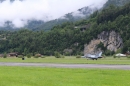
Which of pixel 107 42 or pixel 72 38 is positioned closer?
pixel 107 42

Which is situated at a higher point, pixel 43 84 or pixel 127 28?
pixel 127 28

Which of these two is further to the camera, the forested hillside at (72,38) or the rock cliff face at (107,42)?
the forested hillside at (72,38)

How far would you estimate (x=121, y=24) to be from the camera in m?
162

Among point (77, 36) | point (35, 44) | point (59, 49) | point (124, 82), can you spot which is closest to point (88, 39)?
point (77, 36)

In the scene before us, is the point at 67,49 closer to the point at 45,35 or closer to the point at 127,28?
the point at 45,35

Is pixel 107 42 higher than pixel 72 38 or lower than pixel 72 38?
lower

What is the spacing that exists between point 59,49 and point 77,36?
49.5 ft

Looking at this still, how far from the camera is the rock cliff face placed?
163m

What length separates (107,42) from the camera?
16988cm

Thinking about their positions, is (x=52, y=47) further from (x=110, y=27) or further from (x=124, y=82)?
Answer: (x=124, y=82)

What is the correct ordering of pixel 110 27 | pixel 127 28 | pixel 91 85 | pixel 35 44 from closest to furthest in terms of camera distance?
pixel 91 85 → pixel 127 28 → pixel 110 27 → pixel 35 44

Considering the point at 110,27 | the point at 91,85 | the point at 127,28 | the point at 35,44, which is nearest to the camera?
the point at 91,85

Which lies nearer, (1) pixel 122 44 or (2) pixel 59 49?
(1) pixel 122 44

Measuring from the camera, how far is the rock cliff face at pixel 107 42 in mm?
163000
